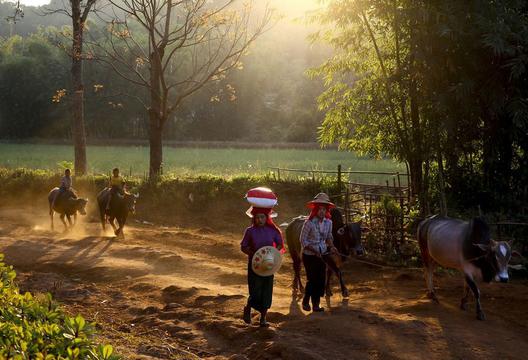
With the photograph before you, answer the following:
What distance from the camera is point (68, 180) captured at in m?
17.9

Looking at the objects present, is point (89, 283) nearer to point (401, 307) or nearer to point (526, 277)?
point (401, 307)

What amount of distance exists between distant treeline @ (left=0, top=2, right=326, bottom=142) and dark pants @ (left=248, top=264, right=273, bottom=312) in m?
49.8

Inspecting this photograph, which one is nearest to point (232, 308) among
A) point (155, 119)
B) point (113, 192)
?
point (113, 192)

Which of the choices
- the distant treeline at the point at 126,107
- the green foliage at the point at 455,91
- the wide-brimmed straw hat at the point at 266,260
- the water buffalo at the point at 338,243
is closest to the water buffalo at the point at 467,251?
the water buffalo at the point at 338,243

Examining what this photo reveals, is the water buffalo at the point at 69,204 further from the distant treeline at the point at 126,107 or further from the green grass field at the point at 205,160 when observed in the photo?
the distant treeline at the point at 126,107

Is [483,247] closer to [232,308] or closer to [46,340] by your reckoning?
[232,308]

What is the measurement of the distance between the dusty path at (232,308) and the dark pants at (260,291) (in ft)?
1.12

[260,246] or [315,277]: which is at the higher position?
[260,246]

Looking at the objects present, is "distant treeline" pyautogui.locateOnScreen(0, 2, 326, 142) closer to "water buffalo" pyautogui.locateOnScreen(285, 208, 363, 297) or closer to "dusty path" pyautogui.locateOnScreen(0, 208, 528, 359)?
"dusty path" pyautogui.locateOnScreen(0, 208, 528, 359)

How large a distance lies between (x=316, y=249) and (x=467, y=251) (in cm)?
220

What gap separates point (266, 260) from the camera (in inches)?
315

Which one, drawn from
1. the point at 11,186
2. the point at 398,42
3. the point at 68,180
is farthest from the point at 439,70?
the point at 11,186

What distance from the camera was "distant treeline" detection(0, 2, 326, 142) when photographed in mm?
63219

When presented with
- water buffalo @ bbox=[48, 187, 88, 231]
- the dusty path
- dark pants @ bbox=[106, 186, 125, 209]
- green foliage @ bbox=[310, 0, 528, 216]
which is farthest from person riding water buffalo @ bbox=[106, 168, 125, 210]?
green foliage @ bbox=[310, 0, 528, 216]
